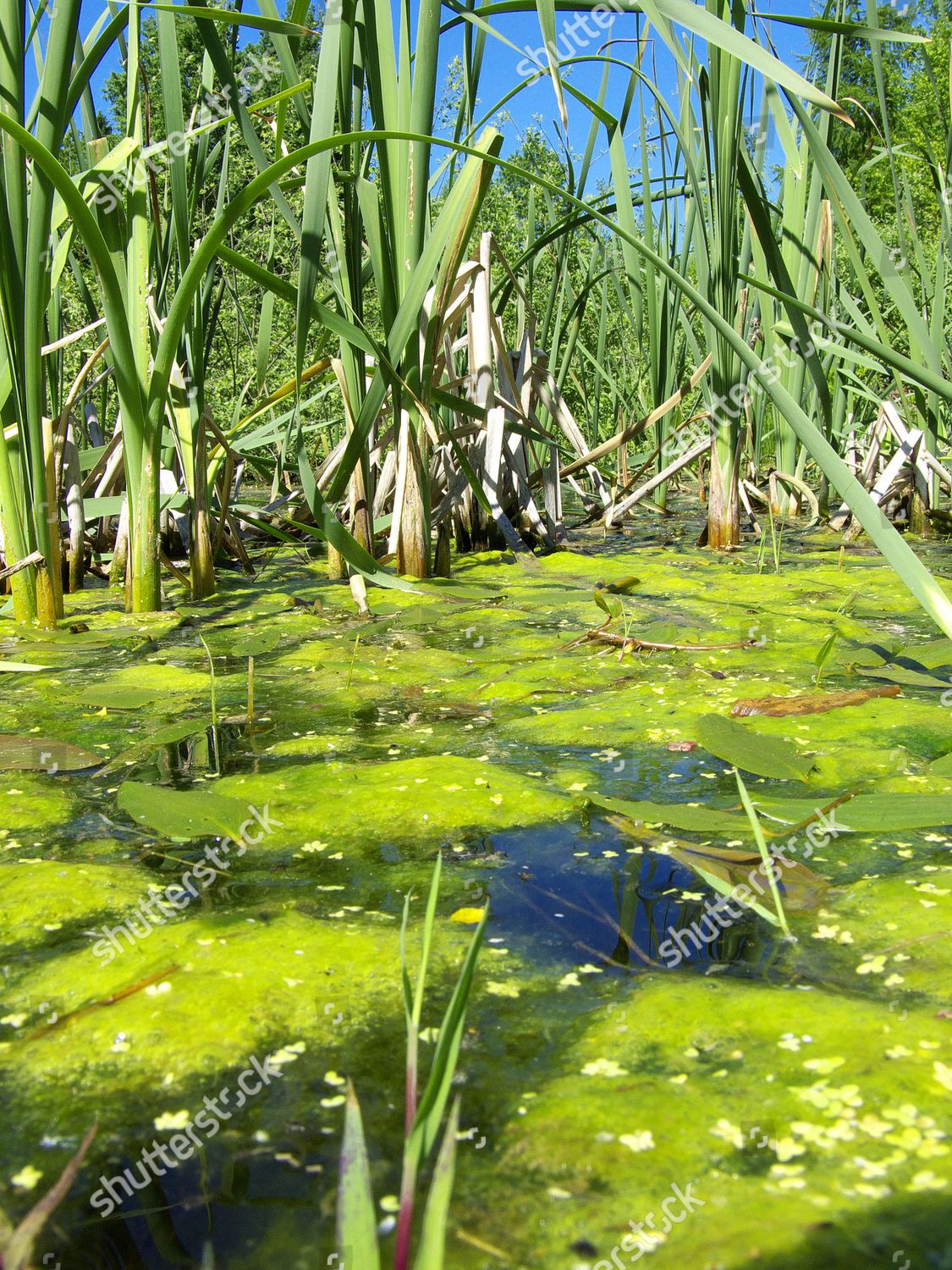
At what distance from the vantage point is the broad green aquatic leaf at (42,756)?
135 centimetres

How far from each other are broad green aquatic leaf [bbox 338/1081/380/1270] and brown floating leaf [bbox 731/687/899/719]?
1.10m

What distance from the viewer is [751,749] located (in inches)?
52.3

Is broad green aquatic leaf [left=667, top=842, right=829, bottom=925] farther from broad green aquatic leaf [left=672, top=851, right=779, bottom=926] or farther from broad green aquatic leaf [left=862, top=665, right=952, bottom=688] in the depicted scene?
broad green aquatic leaf [left=862, top=665, right=952, bottom=688]

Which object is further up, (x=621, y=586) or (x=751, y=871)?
(x=621, y=586)

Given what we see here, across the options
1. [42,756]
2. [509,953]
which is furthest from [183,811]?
[509,953]

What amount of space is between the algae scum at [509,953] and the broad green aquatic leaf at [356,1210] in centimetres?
10

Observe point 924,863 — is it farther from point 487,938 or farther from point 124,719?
point 124,719

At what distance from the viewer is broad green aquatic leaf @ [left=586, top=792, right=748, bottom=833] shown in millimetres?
1083

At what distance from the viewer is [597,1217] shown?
60 centimetres

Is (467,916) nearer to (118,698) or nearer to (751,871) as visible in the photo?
(751,871)

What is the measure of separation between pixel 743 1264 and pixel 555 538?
2.53 m

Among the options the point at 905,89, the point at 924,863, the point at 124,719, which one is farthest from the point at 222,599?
the point at 905,89

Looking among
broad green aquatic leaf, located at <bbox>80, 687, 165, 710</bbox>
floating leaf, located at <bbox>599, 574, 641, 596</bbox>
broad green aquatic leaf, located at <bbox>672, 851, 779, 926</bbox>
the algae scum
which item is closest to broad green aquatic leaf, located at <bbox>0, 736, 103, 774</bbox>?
the algae scum

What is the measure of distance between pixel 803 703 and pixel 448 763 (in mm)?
540
